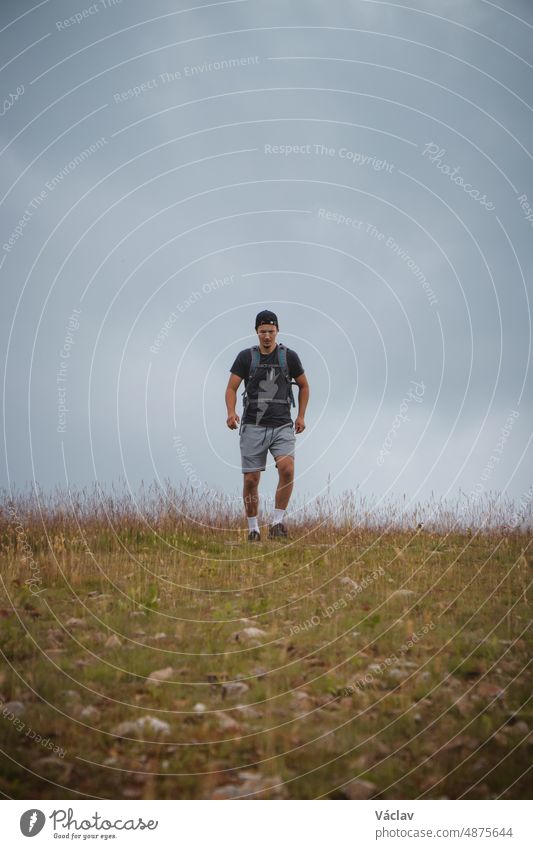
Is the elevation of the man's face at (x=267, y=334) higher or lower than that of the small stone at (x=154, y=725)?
higher

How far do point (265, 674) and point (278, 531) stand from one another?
654 cm

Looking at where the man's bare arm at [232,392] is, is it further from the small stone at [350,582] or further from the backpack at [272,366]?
the small stone at [350,582]

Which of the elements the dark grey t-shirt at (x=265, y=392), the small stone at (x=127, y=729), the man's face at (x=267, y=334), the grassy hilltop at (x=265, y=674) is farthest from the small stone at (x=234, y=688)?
the man's face at (x=267, y=334)

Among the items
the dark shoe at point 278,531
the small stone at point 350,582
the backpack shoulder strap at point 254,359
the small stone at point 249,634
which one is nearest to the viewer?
the small stone at point 249,634

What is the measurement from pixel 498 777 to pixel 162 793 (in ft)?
6.80

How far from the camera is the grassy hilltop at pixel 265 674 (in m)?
3.64

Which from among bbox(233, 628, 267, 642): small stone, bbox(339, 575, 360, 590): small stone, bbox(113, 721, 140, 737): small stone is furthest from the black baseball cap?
bbox(113, 721, 140, 737): small stone

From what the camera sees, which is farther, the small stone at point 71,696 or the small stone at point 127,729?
the small stone at point 71,696

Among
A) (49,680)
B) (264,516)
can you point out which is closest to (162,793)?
(49,680)

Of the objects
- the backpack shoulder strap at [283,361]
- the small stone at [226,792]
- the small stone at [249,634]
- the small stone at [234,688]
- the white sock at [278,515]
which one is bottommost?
the small stone at [226,792]

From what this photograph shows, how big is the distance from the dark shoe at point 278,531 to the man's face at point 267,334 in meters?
3.68
